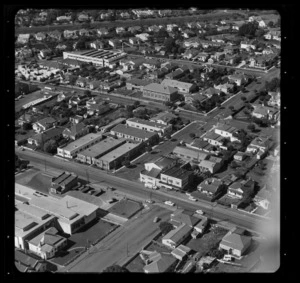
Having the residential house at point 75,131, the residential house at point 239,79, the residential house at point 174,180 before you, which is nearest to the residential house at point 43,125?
the residential house at point 75,131

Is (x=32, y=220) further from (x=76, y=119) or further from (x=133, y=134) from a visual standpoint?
(x=76, y=119)

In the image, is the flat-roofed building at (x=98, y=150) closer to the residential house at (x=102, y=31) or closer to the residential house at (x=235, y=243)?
the residential house at (x=235, y=243)

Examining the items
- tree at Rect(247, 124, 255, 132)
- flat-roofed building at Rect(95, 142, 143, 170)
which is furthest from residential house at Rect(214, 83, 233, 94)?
flat-roofed building at Rect(95, 142, 143, 170)

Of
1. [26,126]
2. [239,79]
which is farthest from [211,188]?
[239,79]

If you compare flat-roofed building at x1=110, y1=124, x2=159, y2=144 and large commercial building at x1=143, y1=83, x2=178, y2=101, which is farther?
large commercial building at x1=143, y1=83, x2=178, y2=101

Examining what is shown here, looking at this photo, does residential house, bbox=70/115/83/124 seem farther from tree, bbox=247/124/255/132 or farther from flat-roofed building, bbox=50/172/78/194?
tree, bbox=247/124/255/132
